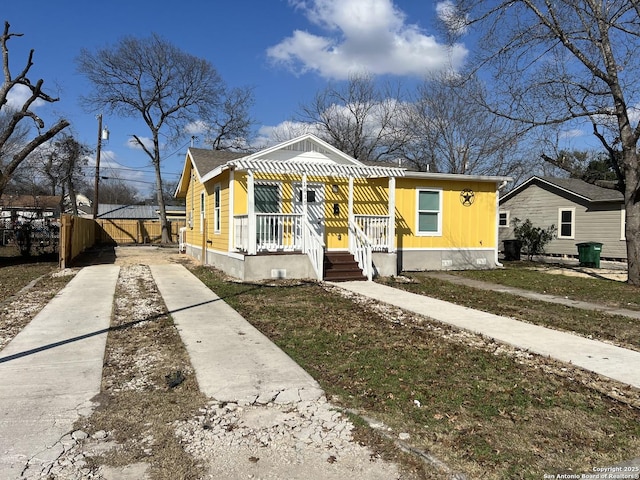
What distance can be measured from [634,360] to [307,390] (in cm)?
366

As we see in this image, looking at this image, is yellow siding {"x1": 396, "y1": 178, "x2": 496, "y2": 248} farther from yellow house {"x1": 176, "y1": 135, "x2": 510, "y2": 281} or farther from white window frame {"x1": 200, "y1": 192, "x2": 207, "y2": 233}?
white window frame {"x1": 200, "y1": 192, "x2": 207, "y2": 233}

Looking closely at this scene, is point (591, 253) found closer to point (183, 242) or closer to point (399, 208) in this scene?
point (399, 208)

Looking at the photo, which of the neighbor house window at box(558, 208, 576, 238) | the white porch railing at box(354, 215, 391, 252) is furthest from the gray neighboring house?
the white porch railing at box(354, 215, 391, 252)

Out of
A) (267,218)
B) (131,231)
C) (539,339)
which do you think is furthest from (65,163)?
(539,339)

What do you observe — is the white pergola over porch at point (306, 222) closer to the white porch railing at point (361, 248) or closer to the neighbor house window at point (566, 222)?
the white porch railing at point (361, 248)

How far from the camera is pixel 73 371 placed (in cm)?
457

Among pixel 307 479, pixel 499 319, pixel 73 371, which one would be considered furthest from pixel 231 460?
pixel 499 319

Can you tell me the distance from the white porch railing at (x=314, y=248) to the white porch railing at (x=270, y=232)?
30cm

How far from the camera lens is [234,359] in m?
4.98

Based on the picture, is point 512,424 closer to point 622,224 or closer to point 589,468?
point 589,468

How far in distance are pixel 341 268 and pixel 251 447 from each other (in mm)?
8960

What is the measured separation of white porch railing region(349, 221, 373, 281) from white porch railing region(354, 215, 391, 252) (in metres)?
0.35

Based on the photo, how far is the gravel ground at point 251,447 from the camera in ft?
9.01

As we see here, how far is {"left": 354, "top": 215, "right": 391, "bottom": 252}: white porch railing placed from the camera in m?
12.7
